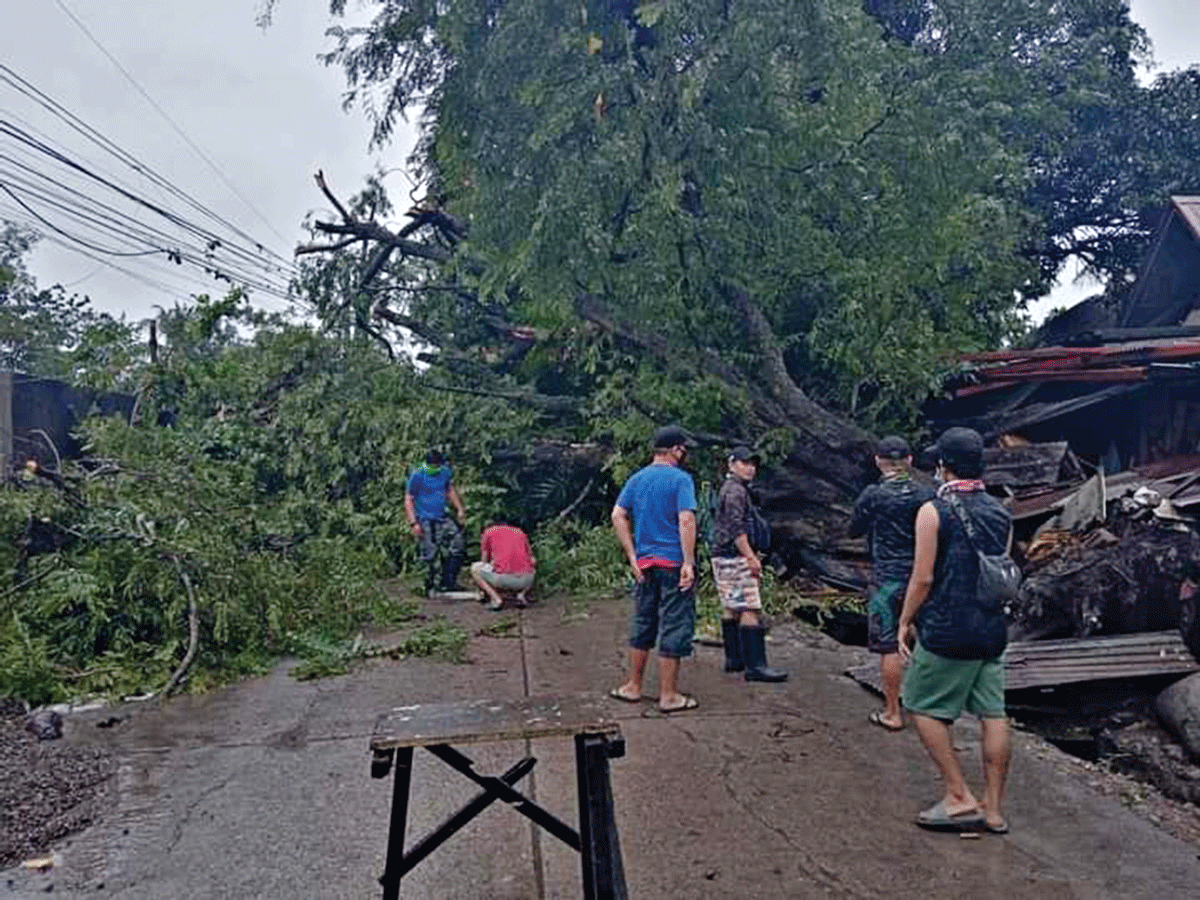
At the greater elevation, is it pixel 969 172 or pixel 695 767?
pixel 969 172

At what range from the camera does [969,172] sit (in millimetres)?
10828

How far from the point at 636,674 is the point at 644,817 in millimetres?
1687

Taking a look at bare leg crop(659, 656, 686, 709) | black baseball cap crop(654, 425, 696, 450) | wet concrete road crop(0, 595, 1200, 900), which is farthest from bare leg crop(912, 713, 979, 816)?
black baseball cap crop(654, 425, 696, 450)

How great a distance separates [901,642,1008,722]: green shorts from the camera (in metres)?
3.94

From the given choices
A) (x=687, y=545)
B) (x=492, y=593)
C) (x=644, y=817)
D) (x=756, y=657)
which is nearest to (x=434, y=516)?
(x=492, y=593)

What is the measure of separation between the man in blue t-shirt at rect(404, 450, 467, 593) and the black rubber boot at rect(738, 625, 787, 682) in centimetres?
427

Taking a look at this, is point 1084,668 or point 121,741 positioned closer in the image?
point 121,741

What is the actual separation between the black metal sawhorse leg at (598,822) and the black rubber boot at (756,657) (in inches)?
140

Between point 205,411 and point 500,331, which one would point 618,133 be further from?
point 205,411

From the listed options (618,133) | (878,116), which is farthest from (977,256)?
(618,133)

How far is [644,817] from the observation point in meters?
4.20

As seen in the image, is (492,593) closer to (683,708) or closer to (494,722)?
(683,708)

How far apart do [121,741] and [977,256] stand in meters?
10.4

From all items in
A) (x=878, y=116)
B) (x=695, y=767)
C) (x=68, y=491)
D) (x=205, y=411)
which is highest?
(x=878, y=116)
